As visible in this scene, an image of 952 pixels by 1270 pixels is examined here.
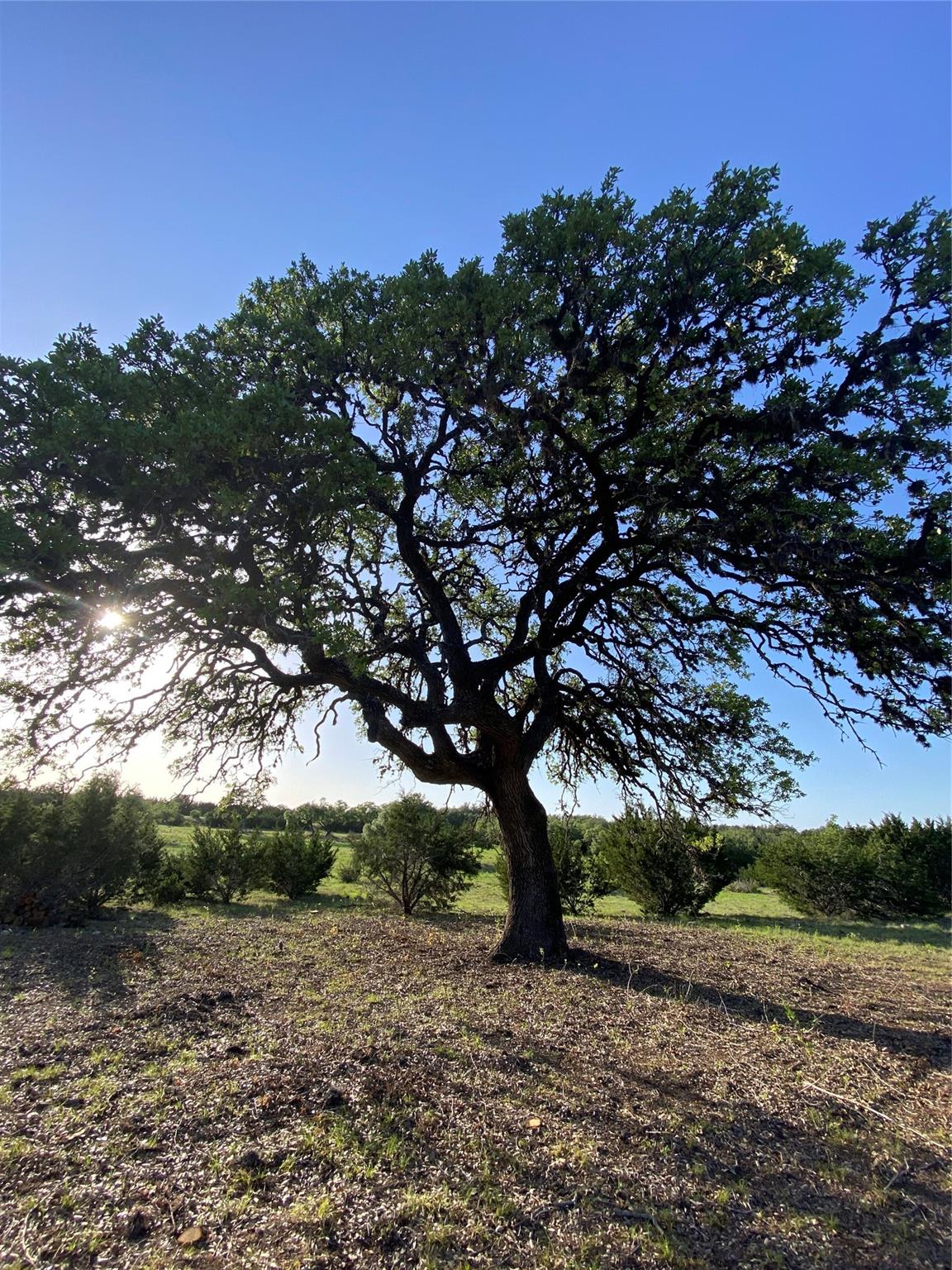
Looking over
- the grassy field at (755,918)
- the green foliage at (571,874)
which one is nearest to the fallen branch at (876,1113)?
the grassy field at (755,918)

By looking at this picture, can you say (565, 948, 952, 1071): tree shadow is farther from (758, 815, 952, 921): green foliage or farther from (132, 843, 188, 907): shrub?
(758, 815, 952, 921): green foliage

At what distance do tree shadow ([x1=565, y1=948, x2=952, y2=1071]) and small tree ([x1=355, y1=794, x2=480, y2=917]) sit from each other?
6.86 meters

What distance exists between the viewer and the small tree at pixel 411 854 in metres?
14.2

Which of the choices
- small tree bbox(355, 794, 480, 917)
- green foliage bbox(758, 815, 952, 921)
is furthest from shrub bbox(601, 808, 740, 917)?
small tree bbox(355, 794, 480, 917)

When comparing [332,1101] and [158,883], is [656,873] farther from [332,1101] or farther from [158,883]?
[332,1101]

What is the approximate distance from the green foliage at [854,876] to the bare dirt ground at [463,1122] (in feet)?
51.3

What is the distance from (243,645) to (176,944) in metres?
4.78

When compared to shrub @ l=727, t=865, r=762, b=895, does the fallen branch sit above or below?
above

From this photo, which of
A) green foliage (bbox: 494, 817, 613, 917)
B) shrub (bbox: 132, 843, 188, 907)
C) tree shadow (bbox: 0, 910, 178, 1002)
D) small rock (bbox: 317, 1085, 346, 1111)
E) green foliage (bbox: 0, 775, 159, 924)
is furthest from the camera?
green foliage (bbox: 494, 817, 613, 917)

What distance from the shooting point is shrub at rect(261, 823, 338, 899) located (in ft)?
57.2

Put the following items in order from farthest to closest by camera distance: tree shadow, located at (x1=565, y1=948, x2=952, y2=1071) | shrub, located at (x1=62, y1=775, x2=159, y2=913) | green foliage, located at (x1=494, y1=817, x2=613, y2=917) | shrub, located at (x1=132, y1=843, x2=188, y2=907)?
green foliage, located at (x1=494, y1=817, x2=613, y2=917) → shrub, located at (x1=132, y1=843, x2=188, y2=907) → shrub, located at (x1=62, y1=775, x2=159, y2=913) → tree shadow, located at (x1=565, y1=948, x2=952, y2=1071)

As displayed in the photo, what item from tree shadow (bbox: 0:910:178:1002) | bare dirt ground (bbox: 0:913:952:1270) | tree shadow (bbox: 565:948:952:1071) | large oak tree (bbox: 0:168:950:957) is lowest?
tree shadow (bbox: 0:910:178:1002)

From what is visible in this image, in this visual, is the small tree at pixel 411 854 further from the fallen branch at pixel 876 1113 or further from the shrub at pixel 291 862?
the fallen branch at pixel 876 1113

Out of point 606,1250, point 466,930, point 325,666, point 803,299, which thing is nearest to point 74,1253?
point 606,1250
